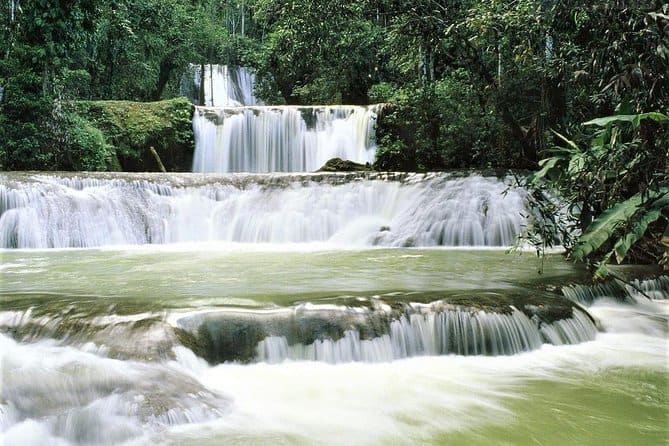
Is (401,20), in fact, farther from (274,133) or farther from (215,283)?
(274,133)

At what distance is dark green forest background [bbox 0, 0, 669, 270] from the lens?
5.03m

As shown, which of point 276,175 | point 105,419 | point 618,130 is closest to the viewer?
point 105,419

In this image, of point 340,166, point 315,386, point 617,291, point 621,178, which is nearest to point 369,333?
point 315,386

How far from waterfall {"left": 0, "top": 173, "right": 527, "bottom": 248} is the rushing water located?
268 cm

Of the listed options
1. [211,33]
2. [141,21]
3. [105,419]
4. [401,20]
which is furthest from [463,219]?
[211,33]

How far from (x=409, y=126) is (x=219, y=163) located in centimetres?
582

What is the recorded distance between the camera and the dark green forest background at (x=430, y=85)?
16.5ft

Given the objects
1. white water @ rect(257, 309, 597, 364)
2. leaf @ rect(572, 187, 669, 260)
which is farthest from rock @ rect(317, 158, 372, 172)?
leaf @ rect(572, 187, 669, 260)

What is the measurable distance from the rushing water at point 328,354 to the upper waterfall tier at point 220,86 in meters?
23.6

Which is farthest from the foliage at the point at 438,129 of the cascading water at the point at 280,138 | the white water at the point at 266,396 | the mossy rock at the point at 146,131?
the white water at the point at 266,396

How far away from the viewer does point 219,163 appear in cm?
1880

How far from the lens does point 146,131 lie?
18141 mm

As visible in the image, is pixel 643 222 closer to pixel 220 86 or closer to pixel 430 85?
pixel 430 85

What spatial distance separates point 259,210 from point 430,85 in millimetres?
6468
